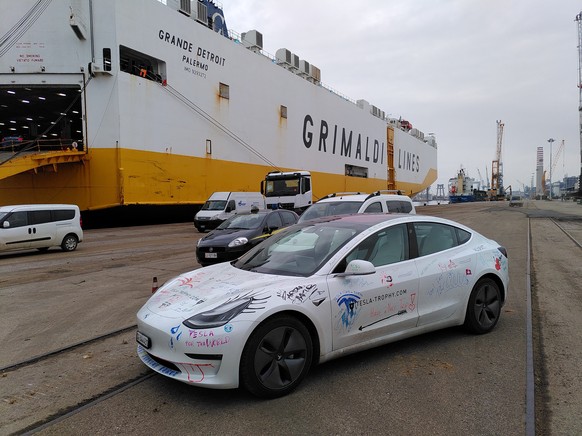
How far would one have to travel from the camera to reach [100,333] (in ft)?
17.0

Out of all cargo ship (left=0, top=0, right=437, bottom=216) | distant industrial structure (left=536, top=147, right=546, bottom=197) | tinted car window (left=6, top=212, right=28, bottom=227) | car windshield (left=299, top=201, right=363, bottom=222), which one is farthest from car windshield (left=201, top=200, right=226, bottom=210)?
distant industrial structure (left=536, top=147, right=546, bottom=197)

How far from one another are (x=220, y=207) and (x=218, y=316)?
61.3 ft

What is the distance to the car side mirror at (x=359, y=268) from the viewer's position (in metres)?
3.67

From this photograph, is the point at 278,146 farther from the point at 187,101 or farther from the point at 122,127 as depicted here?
the point at 122,127

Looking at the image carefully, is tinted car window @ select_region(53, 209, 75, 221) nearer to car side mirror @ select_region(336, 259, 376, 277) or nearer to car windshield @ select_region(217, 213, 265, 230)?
car windshield @ select_region(217, 213, 265, 230)

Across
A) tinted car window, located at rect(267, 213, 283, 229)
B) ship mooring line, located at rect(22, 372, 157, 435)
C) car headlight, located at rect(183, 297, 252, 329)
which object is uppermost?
tinted car window, located at rect(267, 213, 283, 229)

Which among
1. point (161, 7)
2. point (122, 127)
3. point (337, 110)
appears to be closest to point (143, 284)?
point (122, 127)

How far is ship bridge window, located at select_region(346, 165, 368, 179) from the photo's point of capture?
1891 inches

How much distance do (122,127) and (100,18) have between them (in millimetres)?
6013

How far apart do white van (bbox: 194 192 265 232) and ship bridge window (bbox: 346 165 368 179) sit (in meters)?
24.7

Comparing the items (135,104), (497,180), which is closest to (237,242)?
(135,104)

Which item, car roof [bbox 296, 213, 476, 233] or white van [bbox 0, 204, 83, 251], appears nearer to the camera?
car roof [bbox 296, 213, 476, 233]

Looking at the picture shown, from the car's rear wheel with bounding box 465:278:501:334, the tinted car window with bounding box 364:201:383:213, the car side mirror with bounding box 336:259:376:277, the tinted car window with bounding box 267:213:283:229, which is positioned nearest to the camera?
the car side mirror with bounding box 336:259:376:277

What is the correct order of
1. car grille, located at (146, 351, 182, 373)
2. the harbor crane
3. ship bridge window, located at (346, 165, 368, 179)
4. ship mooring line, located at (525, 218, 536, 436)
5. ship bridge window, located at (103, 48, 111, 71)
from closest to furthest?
1. ship mooring line, located at (525, 218, 536, 436)
2. car grille, located at (146, 351, 182, 373)
3. ship bridge window, located at (103, 48, 111, 71)
4. ship bridge window, located at (346, 165, 368, 179)
5. the harbor crane
